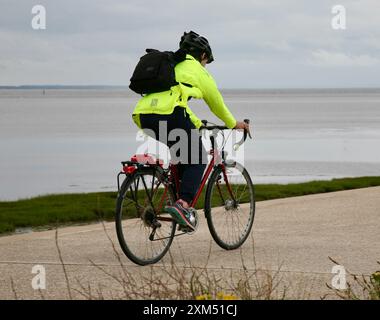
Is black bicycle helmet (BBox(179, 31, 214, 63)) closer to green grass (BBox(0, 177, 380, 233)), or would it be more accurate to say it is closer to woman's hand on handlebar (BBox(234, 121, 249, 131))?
woman's hand on handlebar (BBox(234, 121, 249, 131))

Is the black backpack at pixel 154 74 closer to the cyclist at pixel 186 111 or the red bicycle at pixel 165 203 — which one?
the cyclist at pixel 186 111

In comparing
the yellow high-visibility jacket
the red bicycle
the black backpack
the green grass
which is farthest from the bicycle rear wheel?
the green grass

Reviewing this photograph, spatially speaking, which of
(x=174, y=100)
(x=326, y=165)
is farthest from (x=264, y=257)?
(x=326, y=165)

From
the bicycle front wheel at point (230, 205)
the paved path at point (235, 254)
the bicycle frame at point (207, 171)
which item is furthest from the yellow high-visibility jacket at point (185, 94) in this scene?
the paved path at point (235, 254)

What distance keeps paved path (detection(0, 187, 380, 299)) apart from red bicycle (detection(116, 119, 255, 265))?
170 millimetres

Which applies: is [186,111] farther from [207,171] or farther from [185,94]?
[207,171]

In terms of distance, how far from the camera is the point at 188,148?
817 centimetres

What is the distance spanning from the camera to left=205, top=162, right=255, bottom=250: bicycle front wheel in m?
8.88

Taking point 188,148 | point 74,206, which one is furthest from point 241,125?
point 74,206

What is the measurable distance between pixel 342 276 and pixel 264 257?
1.31 m

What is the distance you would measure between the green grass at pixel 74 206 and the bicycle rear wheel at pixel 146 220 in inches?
46.3

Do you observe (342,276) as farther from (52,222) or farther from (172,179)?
(52,222)

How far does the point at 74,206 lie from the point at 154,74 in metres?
5.89
